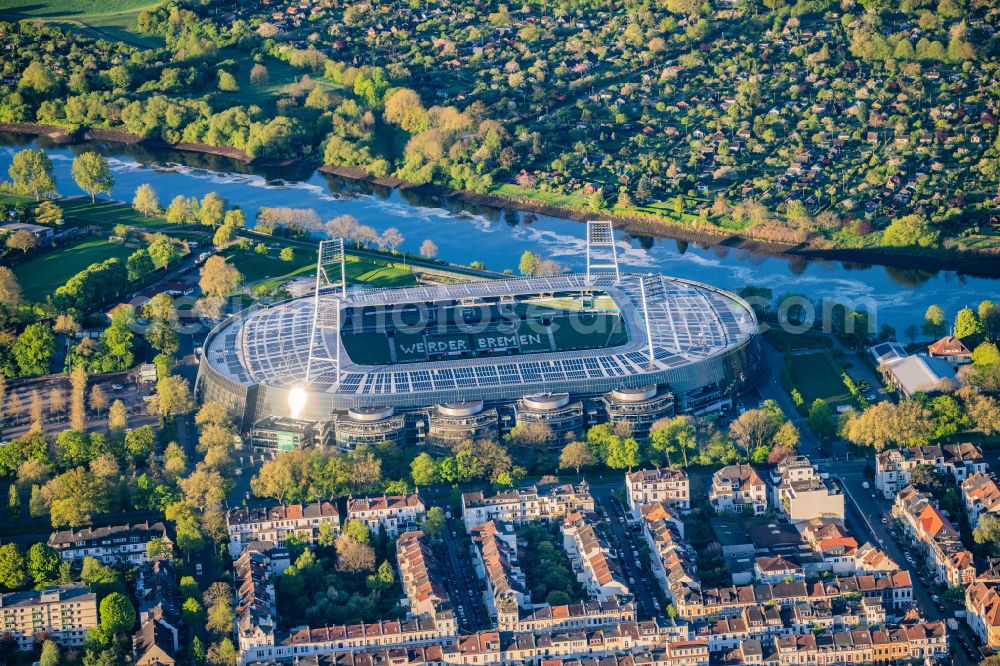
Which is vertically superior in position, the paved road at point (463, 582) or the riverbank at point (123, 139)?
the paved road at point (463, 582)

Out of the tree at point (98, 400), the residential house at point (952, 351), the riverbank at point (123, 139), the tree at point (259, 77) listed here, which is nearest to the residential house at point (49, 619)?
the tree at point (98, 400)

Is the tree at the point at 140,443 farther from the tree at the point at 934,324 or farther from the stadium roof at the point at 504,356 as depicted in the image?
the tree at the point at 934,324

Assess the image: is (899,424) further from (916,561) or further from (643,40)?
(643,40)

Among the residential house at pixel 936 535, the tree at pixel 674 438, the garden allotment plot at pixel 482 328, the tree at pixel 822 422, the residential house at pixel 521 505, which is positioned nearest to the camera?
the residential house at pixel 936 535

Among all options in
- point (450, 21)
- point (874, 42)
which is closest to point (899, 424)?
point (874, 42)

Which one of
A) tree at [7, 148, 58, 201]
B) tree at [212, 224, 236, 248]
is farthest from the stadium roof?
tree at [7, 148, 58, 201]

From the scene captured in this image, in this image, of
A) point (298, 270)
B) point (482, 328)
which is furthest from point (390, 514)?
point (298, 270)
